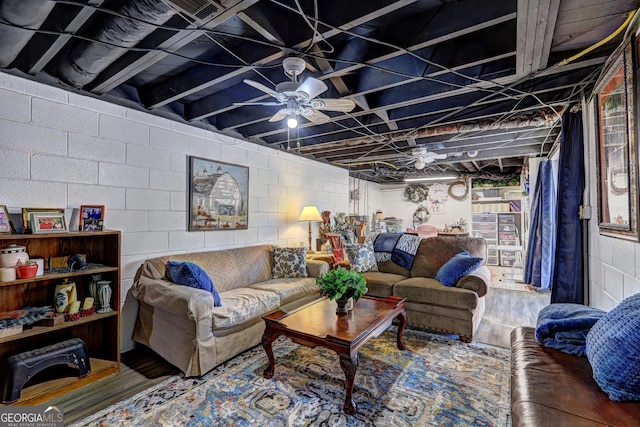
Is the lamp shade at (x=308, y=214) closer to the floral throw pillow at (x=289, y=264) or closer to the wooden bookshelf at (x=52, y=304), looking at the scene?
the floral throw pillow at (x=289, y=264)

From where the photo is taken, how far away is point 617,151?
70.7 inches

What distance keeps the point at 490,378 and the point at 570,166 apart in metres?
1.93

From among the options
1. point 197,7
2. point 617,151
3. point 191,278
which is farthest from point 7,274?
point 617,151

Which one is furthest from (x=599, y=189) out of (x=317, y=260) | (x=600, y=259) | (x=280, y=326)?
(x=317, y=260)

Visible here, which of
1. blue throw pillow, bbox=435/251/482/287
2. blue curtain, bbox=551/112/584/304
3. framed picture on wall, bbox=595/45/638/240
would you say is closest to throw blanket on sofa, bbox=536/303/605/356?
framed picture on wall, bbox=595/45/638/240

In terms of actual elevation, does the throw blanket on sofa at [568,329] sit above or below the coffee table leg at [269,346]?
above

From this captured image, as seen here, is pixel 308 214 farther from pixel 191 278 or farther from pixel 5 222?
pixel 5 222

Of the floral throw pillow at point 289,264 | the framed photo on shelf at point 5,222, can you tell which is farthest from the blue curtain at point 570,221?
the framed photo on shelf at point 5,222

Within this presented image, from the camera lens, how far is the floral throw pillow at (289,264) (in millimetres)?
3775

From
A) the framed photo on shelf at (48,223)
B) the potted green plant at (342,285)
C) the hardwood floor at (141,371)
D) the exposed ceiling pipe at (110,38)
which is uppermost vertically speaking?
the exposed ceiling pipe at (110,38)

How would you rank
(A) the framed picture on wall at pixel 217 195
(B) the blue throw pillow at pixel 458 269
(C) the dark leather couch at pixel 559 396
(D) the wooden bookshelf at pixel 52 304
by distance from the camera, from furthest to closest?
1. (A) the framed picture on wall at pixel 217 195
2. (B) the blue throw pillow at pixel 458 269
3. (D) the wooden bookshelf at pixel 52 304
4. (C) the dark leather couch at pixel 559 396

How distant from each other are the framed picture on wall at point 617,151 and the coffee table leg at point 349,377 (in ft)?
5.64

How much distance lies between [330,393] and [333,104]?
7.21ft

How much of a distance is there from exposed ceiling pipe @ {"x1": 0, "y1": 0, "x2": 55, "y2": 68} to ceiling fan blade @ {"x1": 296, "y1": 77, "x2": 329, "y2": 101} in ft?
4.49
